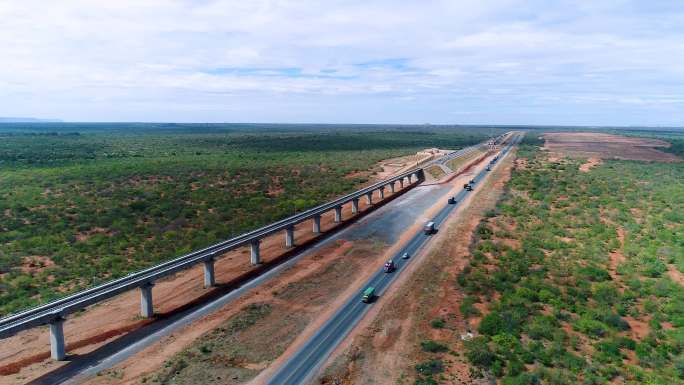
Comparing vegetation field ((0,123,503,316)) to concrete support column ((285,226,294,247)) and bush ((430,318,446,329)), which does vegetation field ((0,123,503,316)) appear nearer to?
concrete support column ((285,226,294,247))

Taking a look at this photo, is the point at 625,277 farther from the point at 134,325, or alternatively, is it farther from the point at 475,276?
the point at 134,325

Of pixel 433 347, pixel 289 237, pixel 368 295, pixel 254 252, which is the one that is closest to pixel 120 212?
pixel 289 237

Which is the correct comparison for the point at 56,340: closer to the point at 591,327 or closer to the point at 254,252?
the point at 254,252

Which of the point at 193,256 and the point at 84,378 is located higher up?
the point at 193,256

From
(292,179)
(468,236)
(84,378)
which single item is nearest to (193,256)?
(84,378)

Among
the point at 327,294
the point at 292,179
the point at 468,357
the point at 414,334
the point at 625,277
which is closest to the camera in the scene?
the point at 468,357

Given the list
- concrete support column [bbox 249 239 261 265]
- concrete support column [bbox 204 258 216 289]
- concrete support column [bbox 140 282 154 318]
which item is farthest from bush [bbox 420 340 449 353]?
concrete support column [bbox 249 239 261 265]

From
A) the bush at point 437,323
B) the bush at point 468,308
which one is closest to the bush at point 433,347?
the bush at point 437,323

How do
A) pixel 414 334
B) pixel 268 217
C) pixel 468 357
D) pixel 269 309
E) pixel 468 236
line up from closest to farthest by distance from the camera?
Answer: pixel 468 357, pixel 414 334, pixel 269 309, pixel 468 236, pixel 268 217
